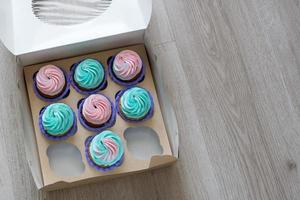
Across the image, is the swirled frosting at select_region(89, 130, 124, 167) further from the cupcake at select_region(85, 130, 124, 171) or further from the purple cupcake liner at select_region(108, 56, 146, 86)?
the purple cupcake liner at select_region(108, 56, 146, 86)

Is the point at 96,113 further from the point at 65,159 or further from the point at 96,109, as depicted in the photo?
the point at 65,159

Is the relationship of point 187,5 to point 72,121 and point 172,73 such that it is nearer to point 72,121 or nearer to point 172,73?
point 172,73

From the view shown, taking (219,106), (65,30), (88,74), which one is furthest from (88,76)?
(219,106)

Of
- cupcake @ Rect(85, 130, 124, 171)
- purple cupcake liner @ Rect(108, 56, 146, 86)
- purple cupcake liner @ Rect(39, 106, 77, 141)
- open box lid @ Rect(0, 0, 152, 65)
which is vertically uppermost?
open box lid @ Rect(0, 0, 152, 65)

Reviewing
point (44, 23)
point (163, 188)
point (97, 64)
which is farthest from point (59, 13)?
point (163, 188)

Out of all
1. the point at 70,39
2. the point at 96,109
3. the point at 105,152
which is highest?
the point at 70,39

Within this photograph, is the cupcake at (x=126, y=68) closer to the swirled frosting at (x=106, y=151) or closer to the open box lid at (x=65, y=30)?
the open box lid at (x=65, y=30)

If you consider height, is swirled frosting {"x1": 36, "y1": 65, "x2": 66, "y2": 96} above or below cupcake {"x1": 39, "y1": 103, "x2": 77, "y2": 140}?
above

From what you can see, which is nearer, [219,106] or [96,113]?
[96,113]

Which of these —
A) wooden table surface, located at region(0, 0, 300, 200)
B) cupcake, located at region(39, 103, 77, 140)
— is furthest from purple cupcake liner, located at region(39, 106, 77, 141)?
wooden table surface, located at region(0, 0, 300, 200)
